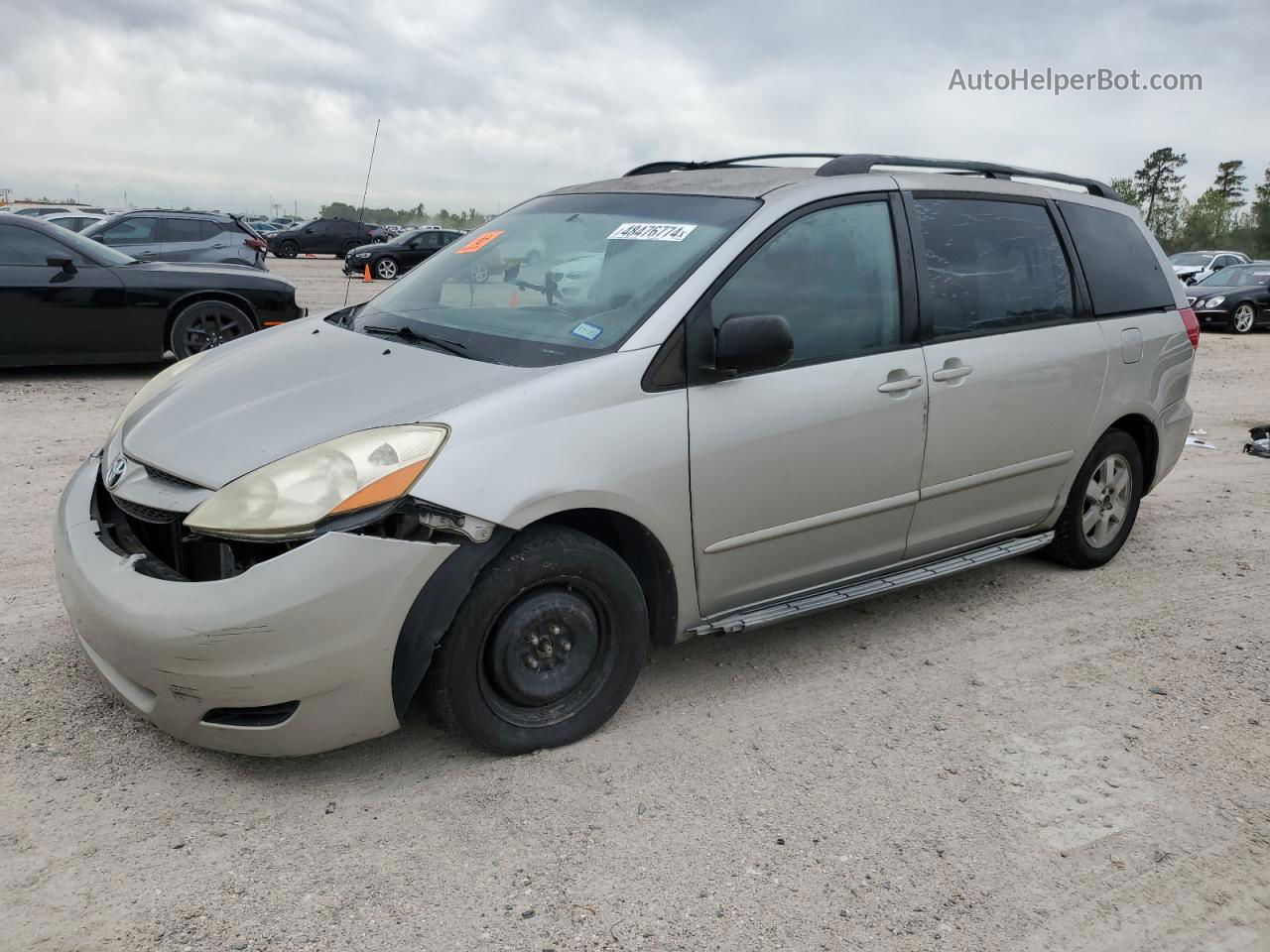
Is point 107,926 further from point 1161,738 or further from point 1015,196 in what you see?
point 1015,196

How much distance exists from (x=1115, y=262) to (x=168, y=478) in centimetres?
416

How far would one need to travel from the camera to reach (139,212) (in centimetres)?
1501

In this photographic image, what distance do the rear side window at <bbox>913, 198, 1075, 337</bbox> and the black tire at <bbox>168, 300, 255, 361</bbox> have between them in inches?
266

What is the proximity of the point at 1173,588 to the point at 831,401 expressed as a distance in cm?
236

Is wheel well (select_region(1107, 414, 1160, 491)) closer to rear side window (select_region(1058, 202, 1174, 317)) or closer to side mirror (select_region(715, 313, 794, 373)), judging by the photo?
rear side window (select_region(1058, 202, 1174, 317))

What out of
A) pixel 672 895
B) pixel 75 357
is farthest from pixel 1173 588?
pixel 75 357

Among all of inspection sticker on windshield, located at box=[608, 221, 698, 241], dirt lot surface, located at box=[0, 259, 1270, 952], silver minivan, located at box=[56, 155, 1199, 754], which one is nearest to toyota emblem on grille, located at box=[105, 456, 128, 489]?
silver minivan, located at box=[56, 155, 1199, 754]

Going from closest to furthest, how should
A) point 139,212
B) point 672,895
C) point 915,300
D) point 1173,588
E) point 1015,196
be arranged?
1. point 672,895
2. point 915,300
3. point 1015,196
4. point 1173,588
5. point 139,212

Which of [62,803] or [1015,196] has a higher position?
[1015,196]

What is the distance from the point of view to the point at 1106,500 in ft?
16.5

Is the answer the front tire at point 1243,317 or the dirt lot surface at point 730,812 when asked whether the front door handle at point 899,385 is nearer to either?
the dirt lot surface at point 730,812

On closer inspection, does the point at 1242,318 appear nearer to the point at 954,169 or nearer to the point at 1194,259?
the point at 1194,259

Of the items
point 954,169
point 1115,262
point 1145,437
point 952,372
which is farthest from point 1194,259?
point 952,372

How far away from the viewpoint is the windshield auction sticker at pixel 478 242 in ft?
13.9
